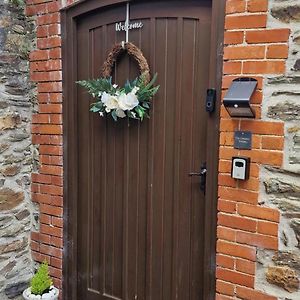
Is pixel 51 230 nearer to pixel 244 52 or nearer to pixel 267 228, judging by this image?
pixel 267 228

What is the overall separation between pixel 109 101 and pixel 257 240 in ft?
4.34

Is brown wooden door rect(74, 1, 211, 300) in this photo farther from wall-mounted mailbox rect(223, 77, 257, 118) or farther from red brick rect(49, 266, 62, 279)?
wall-mounted mailbox rect(223, 77, 257, 118)

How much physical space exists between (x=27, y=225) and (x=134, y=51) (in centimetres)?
171

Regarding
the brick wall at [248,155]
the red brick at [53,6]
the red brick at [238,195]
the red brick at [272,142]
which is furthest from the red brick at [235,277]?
the red brick at [53,6]

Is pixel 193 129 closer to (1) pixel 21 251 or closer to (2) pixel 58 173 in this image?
(2) pixel 58 173

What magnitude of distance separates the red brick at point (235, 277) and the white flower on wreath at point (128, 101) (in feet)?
3.95

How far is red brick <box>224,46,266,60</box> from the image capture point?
226 cm

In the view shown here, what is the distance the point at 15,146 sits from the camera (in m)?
3.18

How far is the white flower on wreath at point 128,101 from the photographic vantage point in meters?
2.66

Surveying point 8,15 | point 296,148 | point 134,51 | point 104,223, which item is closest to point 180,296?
point 104,223

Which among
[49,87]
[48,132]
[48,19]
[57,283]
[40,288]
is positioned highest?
[48,19]

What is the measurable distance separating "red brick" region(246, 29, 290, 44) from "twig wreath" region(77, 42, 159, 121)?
0.70 m

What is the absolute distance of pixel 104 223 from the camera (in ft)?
10.1

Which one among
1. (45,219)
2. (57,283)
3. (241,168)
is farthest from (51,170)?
(241,168)
